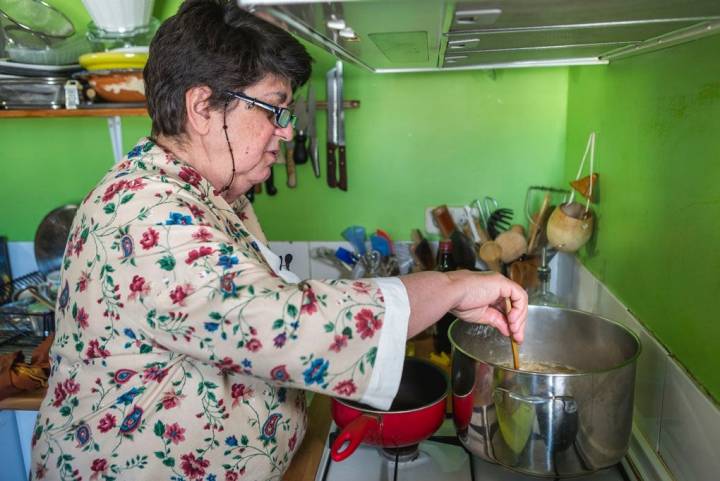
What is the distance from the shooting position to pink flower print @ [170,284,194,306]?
71cm

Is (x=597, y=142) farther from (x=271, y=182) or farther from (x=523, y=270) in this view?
(x=271, y=182)

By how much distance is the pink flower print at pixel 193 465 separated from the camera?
85 cm


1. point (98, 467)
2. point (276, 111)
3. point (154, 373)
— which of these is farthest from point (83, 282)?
point (276, 111)

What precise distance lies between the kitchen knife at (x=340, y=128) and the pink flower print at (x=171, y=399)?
3.38ft

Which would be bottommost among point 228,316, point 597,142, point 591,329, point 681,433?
point 681,433

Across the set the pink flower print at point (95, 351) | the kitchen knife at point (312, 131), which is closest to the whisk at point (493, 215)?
the kitchen knife at point (312, 131)

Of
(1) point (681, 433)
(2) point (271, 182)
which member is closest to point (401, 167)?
(2) point (271, 182)

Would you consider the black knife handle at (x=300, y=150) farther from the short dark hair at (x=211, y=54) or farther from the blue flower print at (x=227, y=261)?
the blue flower print at (x=227, y=261)

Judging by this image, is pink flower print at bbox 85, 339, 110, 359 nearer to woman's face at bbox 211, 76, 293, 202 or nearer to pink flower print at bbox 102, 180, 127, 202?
pink flower print at bbox 102, 180, 127, 202

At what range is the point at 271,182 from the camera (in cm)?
181

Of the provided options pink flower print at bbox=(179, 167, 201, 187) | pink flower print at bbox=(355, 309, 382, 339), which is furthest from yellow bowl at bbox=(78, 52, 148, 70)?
pink flower print at bbox=(355, 309, 382, 339)

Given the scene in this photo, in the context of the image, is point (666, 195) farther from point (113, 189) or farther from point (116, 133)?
point (116, 133)

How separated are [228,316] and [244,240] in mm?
242

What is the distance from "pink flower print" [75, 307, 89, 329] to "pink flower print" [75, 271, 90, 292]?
0.03m
